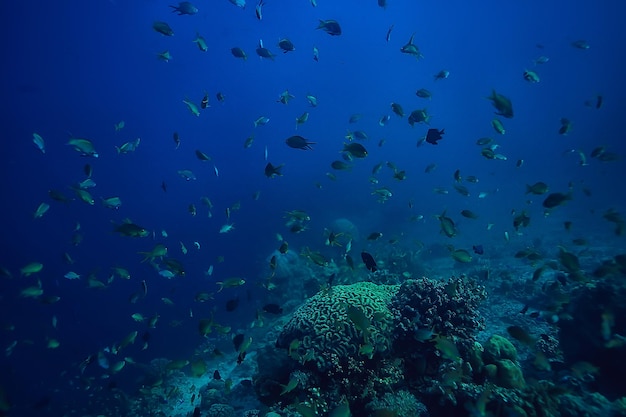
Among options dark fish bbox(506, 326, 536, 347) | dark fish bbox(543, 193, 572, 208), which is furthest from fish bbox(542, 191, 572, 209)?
dark fish bbox(506, 326, 536, 347)

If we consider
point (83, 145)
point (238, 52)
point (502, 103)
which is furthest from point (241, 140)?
point (502, 103)

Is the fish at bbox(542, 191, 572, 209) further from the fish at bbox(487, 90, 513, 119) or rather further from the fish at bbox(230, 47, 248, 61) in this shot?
the fish at bbox(230, 47, 248, 61)

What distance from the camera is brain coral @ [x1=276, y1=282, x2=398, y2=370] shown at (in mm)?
6105

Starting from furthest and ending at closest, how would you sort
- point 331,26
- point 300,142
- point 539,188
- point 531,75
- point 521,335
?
point 531,75 → point 331,26 → point 300,142 → point 539,188 → point 521,335

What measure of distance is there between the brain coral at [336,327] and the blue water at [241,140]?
428 cm

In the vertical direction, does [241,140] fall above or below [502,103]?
below

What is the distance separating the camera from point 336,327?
255 inches

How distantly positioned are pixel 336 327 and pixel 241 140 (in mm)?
111612

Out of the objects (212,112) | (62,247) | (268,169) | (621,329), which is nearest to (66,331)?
(268,169)

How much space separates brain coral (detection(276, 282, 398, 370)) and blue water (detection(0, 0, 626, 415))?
4.28 m

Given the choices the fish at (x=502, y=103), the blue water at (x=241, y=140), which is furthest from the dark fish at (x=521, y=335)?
the blue water at (x=241, y=140)

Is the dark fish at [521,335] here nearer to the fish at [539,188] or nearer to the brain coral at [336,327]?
the brain coral at [336,327]

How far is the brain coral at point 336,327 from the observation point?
611cm

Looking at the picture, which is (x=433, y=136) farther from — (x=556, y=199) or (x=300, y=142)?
(x=300, y=142)
